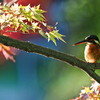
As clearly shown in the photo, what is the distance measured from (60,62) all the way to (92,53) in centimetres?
344

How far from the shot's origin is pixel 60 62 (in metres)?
6.29

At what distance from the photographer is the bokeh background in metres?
5.72

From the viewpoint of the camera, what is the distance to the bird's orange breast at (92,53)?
2832mm

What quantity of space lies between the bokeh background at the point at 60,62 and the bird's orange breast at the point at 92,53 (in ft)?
7.95

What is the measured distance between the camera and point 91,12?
19.1ft

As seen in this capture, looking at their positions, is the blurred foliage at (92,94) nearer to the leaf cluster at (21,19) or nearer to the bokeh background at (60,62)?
the leaf cluster at (21,19)

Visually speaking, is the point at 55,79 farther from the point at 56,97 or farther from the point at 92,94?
the point at 92,94

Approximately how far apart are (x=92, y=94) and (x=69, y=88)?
139 inches

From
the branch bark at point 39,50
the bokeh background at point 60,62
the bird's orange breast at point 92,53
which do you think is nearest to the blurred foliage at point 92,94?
the bird's orange breast at point 92,53

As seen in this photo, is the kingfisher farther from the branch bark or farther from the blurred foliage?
the branch bark

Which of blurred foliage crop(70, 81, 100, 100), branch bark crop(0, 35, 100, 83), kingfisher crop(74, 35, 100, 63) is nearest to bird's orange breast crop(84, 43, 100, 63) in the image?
kingfisher crop(74, 35, 100, 63)

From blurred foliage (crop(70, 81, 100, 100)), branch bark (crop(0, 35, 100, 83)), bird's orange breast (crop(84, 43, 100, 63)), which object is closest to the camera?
branch bark (crop(0, 35, 100, 83))

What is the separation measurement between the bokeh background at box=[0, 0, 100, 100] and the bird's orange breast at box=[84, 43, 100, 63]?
242 cm

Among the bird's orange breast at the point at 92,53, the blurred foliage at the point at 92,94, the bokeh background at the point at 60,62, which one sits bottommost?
the blurred foliage at the point at 92,94
